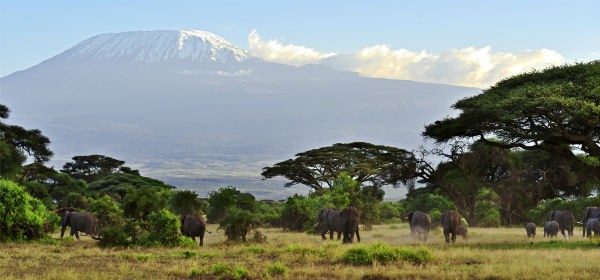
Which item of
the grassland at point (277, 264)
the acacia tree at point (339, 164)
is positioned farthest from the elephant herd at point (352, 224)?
the acacia tree at point (339, 164)

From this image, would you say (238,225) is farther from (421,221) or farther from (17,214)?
(17,214)

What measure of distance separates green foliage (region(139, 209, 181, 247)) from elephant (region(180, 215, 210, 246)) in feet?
5.64

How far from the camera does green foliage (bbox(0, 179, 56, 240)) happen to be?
1038 inches

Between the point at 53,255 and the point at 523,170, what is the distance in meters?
40.3

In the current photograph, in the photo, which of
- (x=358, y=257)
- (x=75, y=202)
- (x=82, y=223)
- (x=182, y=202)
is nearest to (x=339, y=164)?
(x=182, y=202)

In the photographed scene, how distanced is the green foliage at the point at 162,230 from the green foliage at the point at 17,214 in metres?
4.79

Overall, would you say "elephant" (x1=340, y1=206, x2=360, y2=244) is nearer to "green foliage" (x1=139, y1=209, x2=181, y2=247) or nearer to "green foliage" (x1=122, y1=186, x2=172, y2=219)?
"green foliage" (x1=139, y1=209, x2=181, y2=247)

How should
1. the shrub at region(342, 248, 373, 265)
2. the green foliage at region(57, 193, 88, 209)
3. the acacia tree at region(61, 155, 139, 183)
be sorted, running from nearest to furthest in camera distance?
the shrub at region(342, 248, 373, 265), the green foliage at region(57, 193, 88, 209), the acacia tree at region(61, 155, 139, 183)

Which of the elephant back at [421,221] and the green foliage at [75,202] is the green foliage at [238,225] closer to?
the elephant back at [421,221]

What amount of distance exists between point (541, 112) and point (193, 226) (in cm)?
1510

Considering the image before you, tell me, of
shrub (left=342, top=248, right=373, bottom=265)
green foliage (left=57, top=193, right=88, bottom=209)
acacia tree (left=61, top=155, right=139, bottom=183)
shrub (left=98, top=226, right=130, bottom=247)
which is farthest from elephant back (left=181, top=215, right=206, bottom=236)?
acacia tree (left=61, top=155, right=139, bottom=183)

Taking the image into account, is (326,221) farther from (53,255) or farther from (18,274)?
(18,274)

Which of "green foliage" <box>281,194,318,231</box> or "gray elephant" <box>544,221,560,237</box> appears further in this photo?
"green foliage" <box>281,194,318,231</box>

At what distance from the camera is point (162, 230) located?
26078 mm
